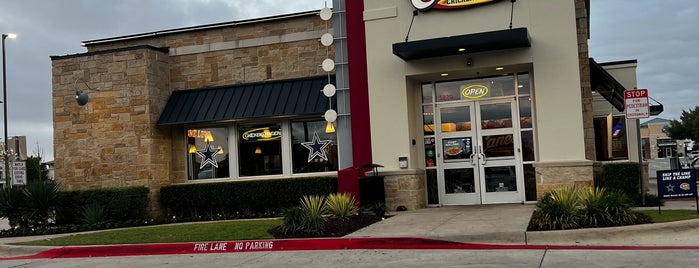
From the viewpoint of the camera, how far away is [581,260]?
8203 mm

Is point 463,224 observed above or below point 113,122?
below

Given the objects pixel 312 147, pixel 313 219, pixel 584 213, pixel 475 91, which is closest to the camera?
pixel 584 213

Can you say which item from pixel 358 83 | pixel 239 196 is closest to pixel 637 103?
pixel 358 83

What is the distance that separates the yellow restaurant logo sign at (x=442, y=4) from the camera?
1483 centimetres

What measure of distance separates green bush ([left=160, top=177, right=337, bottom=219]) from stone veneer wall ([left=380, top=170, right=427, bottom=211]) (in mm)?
1650

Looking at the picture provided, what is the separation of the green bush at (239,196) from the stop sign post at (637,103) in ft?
23.8

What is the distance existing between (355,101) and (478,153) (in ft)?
11.1

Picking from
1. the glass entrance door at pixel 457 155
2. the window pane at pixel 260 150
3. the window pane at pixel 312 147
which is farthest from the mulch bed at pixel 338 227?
the window pane at pixel 260 150

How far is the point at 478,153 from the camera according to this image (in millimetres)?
15531

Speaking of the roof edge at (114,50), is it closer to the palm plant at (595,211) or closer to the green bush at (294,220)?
the green bush at (294,220)

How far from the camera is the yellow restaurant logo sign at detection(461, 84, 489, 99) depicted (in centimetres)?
1563

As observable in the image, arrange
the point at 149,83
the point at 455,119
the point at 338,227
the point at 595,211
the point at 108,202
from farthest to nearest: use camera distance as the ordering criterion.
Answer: the point at 149,83, the point at 108,202, the point at 455,119, the point at 338,227, the point at 595,211

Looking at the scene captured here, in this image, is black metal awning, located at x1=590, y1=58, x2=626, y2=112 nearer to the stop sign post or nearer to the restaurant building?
the restaurant building

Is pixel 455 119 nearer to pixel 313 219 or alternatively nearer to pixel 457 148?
pixel 457 148
